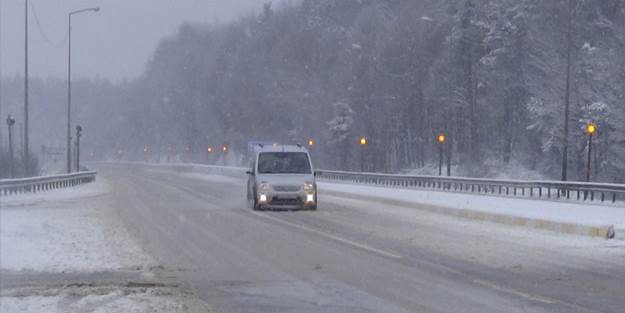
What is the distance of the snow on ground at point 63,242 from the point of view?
46.2 ft

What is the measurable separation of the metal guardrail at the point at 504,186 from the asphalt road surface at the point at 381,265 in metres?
10.7

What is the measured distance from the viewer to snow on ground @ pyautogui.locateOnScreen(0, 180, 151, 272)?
46.2 ft

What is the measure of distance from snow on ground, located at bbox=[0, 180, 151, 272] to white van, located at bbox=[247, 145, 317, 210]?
5201 millimetres

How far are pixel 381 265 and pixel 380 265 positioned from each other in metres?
0.02

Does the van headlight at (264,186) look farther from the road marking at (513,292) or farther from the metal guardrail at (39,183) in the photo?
the road marking at (513,292)

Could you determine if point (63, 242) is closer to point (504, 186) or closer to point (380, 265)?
point (380, 265)

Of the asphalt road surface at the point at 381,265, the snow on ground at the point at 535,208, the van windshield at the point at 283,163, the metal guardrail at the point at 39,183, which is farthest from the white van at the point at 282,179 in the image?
the metal guardrail at the point at 39,183

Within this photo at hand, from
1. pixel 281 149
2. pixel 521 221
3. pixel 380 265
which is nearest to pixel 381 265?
pixel 380 265

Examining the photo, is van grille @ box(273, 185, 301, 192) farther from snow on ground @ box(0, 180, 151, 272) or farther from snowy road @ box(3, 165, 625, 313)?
snow on ground @ box(0, 180, 151, 272)

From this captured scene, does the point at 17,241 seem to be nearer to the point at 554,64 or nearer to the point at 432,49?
the point at 554,64

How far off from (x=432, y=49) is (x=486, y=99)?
38.1 ft

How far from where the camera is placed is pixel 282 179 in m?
28.7

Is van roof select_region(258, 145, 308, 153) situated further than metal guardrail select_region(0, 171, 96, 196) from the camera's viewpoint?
No

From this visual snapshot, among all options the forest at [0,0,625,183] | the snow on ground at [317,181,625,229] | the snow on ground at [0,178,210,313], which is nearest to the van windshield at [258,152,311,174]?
the snow on ground at [317,181,625,229]
